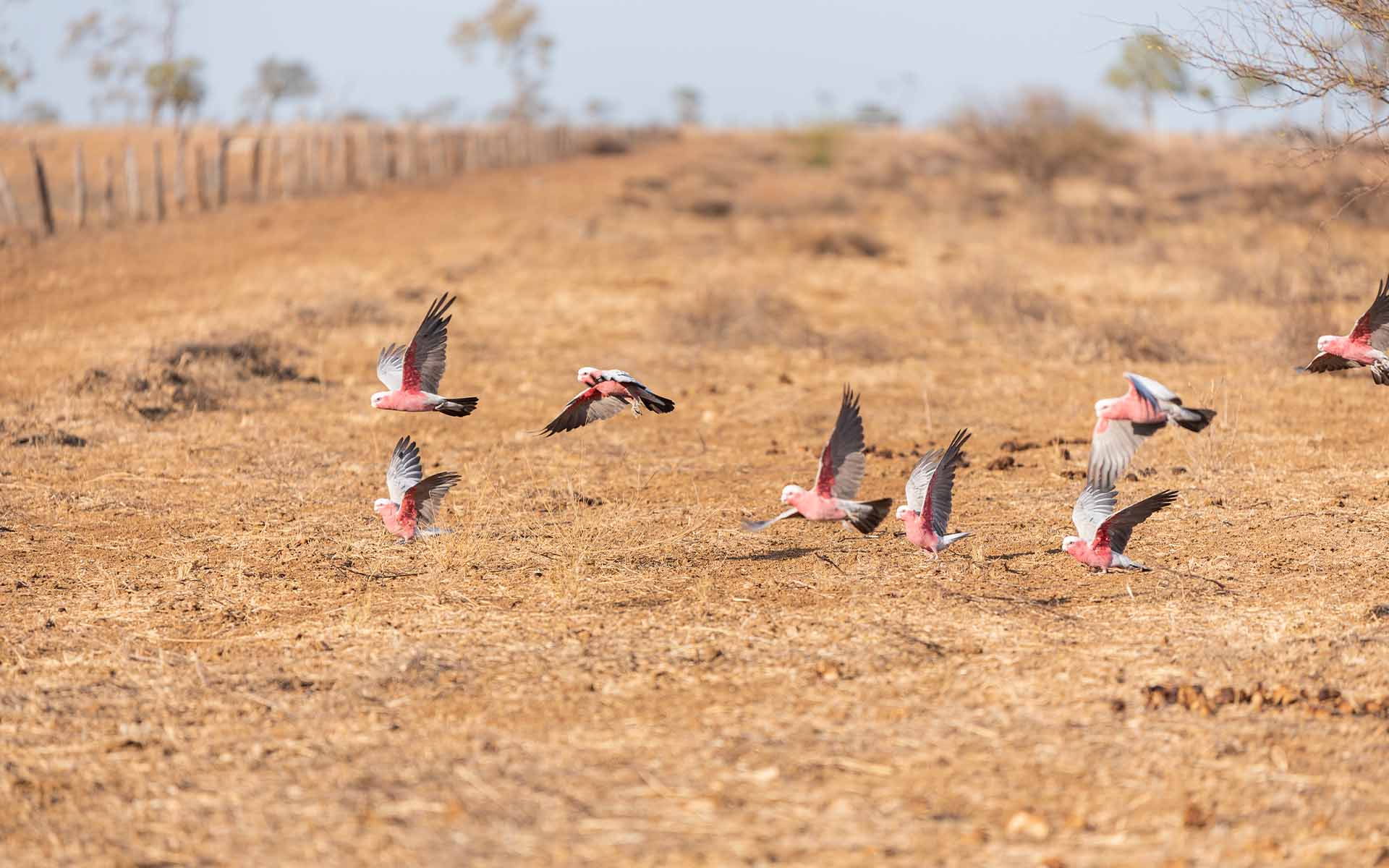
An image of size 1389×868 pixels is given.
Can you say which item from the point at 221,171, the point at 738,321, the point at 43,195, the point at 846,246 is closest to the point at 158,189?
the point at 221,171

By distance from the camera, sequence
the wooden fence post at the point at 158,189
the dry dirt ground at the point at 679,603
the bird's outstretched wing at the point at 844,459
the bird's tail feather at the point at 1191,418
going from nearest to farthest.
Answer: the dry dirt ground at the point at 679,603
the bird's tail feather at the point at 1191,418
the bird's outstretched wing at the point at 844,459
the wooden fence post at the point at 158,189

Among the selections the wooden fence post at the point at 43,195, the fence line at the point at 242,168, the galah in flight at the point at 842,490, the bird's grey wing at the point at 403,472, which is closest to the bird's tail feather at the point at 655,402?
the galah in flight at the point at 842,490

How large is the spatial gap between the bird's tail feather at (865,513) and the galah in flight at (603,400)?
2.95 feet

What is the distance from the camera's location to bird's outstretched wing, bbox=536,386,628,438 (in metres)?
6.43

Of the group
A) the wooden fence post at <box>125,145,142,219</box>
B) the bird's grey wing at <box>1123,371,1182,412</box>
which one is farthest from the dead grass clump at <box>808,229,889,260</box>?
the bird's grey wing at <box>1123,371,1182,412</box>

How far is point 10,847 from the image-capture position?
3.98 m

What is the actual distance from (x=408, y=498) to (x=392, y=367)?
635mm

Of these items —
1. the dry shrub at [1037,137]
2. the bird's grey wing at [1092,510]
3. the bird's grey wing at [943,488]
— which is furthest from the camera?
the dry shrub at [1037,137]

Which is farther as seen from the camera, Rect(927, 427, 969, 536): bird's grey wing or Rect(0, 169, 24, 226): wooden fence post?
Rect(0, 169, 24, 226): wooden fence post

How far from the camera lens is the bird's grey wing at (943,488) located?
19.5ft

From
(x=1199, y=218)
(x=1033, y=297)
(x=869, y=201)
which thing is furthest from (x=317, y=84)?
(x=1033, y=297)

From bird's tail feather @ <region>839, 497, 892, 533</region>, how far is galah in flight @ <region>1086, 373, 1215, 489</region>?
34.0 inches

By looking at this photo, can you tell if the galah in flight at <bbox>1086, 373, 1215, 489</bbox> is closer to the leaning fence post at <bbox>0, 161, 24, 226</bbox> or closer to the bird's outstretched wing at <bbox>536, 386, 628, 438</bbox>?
the bird's outstretched wing at <bbox>536, 386, 628, 438</bbox>

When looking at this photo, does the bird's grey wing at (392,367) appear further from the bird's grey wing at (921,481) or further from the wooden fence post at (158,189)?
the wooden fence post at (158,189)
